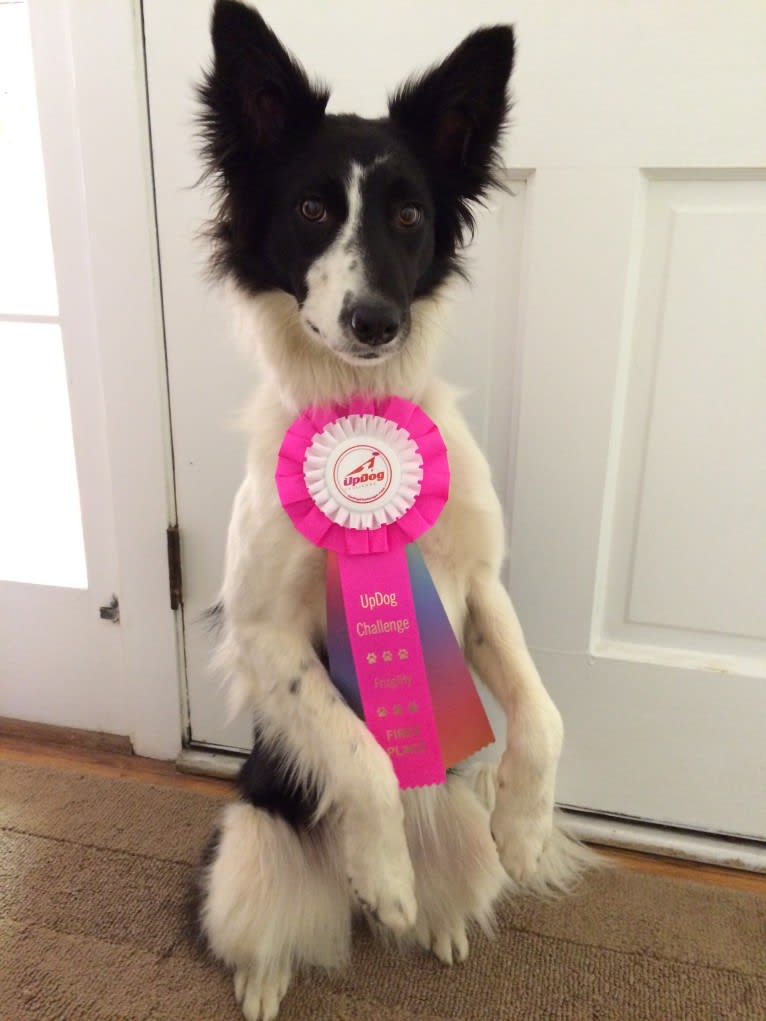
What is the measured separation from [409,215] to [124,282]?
69 centimetres

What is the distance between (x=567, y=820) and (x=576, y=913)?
23cm

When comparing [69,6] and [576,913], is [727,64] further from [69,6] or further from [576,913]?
[576,913]

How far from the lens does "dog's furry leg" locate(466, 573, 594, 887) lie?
1.09m

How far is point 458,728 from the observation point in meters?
1.18

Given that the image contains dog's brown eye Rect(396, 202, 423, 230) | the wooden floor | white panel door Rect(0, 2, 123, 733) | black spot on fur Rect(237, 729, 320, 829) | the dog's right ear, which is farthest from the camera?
the wooden floor

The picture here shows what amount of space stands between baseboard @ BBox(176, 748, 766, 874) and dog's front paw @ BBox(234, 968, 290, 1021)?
2.21 feet

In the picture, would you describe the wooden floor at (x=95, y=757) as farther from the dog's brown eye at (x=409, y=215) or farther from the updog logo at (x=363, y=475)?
the dog's brown eye at (x=409, y=215)

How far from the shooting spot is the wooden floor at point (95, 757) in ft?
5.72

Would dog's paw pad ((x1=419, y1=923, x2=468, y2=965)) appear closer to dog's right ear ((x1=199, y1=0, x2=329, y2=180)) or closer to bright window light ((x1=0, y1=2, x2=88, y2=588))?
bright window light ((x1=0, y1=2, x2=88, y2=588))

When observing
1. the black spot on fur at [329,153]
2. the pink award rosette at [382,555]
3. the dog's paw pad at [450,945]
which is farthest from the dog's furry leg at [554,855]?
the black spot on fur at [329,153]

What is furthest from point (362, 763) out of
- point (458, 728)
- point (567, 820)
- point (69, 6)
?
point (69, 6)

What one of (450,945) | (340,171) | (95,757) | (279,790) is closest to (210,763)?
(95,757)

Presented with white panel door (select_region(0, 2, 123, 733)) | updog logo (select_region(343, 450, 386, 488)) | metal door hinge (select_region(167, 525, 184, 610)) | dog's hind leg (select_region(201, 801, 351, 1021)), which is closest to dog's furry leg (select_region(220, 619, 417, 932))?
dog's hind leg (select_region(201, 801, 351, 1021))

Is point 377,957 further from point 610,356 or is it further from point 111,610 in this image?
point 610,356
